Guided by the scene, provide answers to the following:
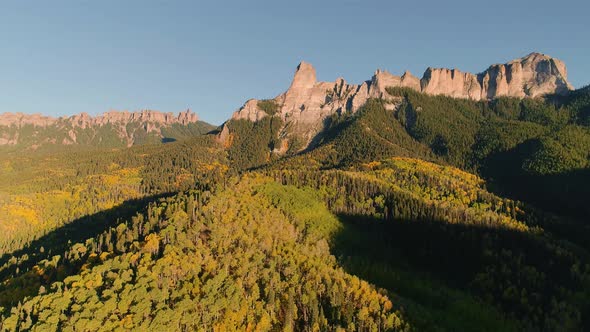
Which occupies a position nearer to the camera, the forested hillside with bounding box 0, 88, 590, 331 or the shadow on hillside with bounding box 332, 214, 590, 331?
the forested hillside with bounding box 0, 88, 590, 331

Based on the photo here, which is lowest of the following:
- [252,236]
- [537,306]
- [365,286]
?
[537,306]

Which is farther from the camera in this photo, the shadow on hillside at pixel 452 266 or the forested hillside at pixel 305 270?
the shadow on hillside at pixel 452 266

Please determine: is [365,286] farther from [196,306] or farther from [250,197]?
[250,197]

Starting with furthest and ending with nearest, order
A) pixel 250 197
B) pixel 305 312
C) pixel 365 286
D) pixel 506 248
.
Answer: pixel 250 197, pixel 506 248, pixel 365 286, pixel 305 312

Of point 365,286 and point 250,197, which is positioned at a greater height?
point 250,197

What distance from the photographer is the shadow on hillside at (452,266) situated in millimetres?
123188

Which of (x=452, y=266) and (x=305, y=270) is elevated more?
(x=305, y=270)

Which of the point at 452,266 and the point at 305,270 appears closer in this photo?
the point at 305,270

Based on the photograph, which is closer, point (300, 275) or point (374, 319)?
point (374, 319)

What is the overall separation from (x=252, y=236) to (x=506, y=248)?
3821 inches

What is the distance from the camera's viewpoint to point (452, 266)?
518ft

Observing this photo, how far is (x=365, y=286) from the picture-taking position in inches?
4572

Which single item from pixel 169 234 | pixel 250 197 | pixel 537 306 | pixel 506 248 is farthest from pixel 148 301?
pixel 506 248

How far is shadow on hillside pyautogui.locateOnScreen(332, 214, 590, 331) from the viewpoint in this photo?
123188mm
